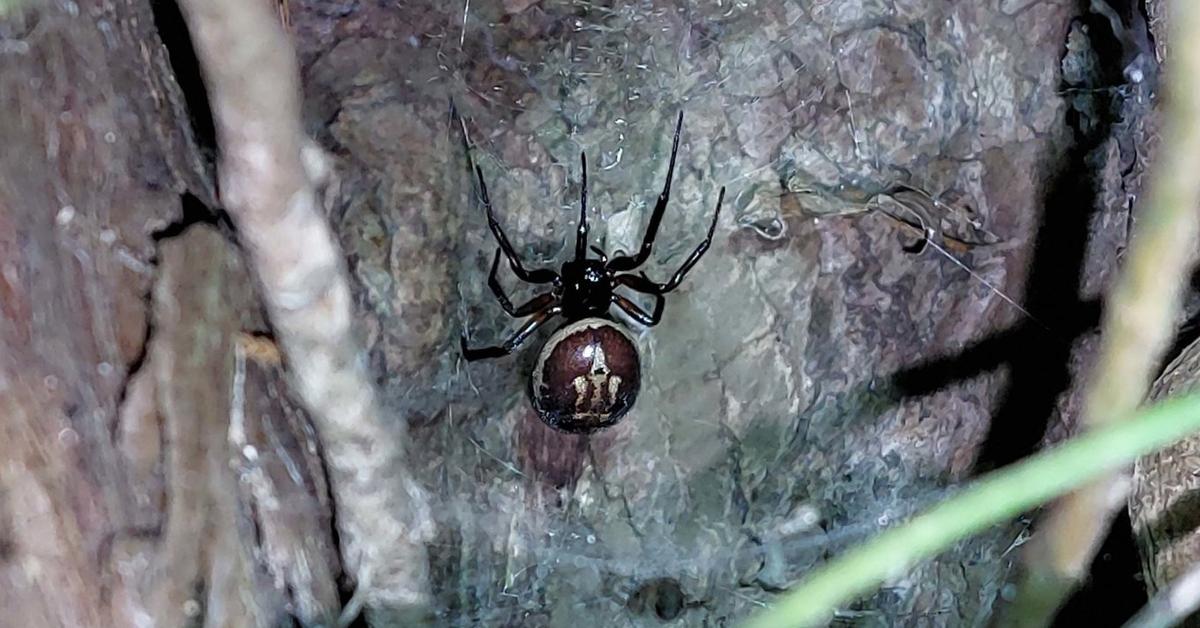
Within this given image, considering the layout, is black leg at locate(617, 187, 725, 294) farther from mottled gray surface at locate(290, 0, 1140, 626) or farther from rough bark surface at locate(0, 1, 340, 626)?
rough bark surface at locate(0, 1, 340, 626)

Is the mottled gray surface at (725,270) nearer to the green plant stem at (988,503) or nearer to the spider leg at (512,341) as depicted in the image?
the spider leg at (512,341)

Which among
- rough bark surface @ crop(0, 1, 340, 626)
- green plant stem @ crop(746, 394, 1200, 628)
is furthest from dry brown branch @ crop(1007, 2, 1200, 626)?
rough bark surface @ crop(0, 1, 340, 626)

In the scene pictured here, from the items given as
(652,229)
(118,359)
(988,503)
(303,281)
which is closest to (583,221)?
(652,229)

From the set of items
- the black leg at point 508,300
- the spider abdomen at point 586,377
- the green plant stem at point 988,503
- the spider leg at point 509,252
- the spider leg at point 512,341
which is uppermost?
the green plant stem at point 988,503

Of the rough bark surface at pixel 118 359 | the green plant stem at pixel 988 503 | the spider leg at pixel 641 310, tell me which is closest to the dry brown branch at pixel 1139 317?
the green plant stem at pixel 988 503

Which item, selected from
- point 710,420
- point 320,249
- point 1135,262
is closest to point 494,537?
point 710,420

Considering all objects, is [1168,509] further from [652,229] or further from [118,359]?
[118,359]
